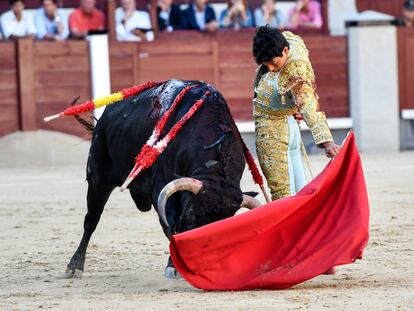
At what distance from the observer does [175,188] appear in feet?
16.2

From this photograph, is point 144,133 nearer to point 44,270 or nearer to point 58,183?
point 44,270

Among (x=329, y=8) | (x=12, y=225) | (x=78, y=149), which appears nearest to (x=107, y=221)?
(x=12, y=225)

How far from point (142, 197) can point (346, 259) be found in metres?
1.39

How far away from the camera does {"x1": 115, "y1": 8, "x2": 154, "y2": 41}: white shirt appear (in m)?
12.7

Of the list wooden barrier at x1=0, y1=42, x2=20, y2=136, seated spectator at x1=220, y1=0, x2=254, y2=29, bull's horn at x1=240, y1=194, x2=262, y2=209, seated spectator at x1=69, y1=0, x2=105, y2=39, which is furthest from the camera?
seated spectator at x1=220, y1=0, x2=254, y2=29

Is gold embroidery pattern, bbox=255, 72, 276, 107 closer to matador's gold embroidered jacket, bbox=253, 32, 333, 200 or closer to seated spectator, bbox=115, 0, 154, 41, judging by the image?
Result: matador's gold embroidered jacket, bbox=253, 32, 333, 200

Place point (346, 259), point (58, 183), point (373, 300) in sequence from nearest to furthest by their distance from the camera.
Result: point (373, 300), point (346, 259), point (58, 183)

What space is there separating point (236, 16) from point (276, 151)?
25.0ft

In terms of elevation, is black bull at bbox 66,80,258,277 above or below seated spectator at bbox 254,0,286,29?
below

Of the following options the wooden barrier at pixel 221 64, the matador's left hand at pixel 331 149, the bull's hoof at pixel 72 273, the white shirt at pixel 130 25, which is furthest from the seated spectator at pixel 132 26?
the matador's left hand at pixel 331 149

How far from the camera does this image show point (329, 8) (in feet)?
46.4

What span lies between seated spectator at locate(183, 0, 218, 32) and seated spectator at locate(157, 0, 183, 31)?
78 mm

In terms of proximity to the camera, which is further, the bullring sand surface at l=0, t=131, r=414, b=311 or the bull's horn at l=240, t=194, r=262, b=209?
the bull's horn at l=240, t=194, r=262, b=209

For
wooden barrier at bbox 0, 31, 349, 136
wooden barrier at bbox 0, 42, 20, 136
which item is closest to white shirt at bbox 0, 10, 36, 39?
wooden barrier at bbox 0, 31, 349, 136
